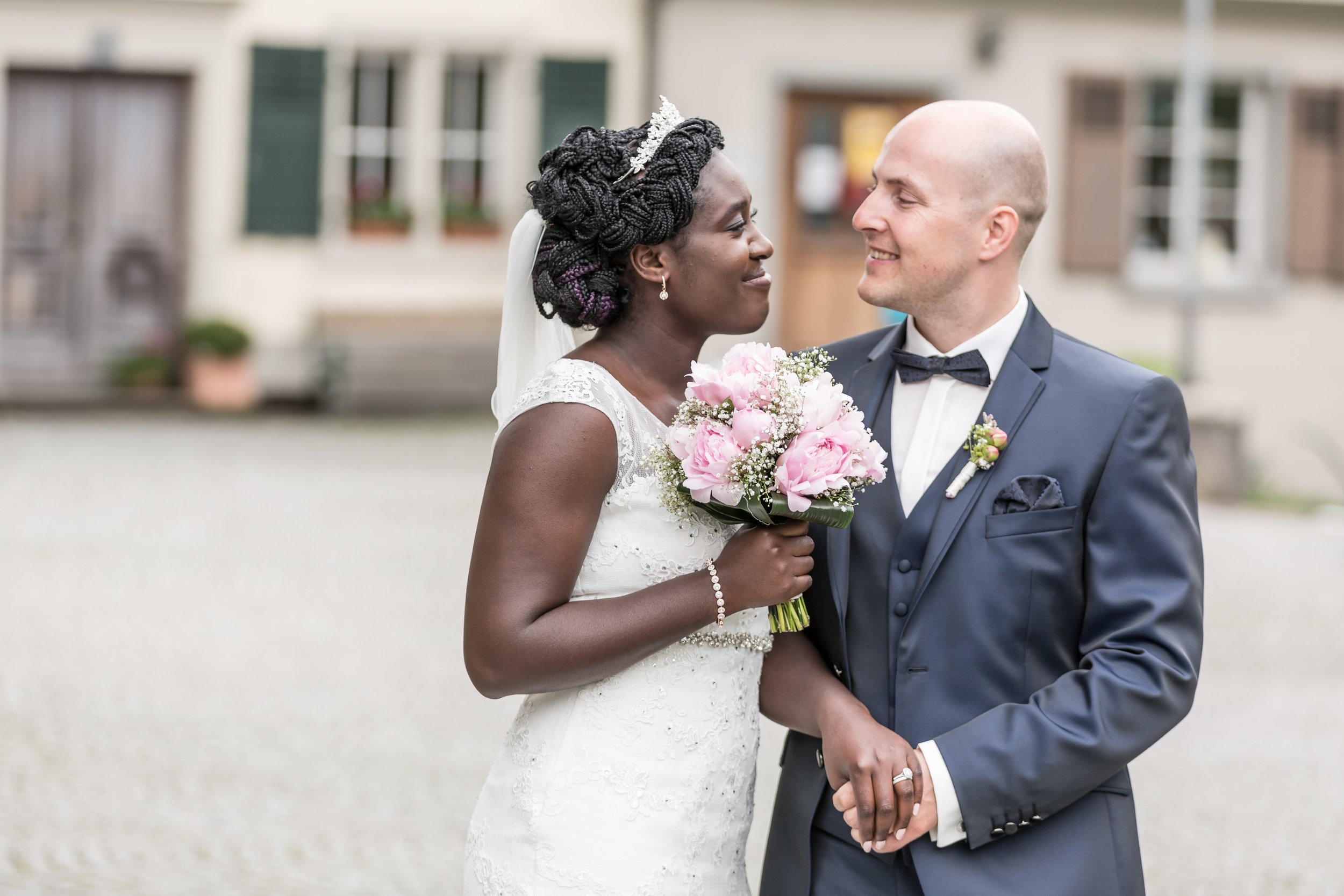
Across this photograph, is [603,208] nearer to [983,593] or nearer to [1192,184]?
[983,593]

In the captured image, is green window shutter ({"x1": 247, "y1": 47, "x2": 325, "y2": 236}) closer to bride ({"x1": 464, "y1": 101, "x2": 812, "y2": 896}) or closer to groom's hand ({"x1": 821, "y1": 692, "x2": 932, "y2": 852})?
bride ({"x1": 464, "y1": 101, "x2": 812, "y2": 896})

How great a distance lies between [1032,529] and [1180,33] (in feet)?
48.0

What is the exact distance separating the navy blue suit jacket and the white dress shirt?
0.16 ft

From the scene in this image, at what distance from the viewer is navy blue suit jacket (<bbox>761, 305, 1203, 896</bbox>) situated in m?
2.30

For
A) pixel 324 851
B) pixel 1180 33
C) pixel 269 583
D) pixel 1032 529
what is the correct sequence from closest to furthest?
pixel 1032 529
pixel 324 851
pixel 269 583
pixel 1180 33

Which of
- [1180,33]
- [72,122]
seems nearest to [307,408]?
[72,122]

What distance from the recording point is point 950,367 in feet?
8.32

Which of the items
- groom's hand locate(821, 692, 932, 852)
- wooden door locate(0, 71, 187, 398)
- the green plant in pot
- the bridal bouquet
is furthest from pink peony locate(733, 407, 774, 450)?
wooden door locate(0, 71, 187, 398)

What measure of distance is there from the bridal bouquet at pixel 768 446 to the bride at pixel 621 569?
0.10m

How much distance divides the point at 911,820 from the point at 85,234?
46.2 feet

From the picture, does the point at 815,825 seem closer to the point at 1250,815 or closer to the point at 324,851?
the point at 324,851

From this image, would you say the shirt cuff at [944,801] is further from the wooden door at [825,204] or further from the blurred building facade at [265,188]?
the wooden door at [825,204]

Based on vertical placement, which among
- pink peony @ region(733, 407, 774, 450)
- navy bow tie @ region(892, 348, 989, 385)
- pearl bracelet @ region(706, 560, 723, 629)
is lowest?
pearl bracelet @ region(706, 560, 723, 629)

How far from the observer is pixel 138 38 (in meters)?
14.7
